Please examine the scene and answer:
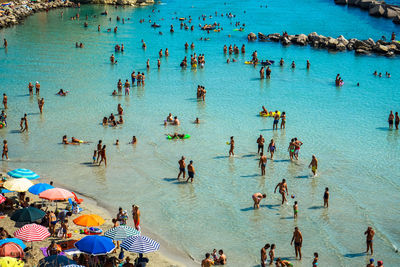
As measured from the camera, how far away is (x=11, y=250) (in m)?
13.9

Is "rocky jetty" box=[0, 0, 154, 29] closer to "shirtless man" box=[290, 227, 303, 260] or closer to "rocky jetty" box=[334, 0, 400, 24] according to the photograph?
"rocky jetty" box=[334, 0, 400, 24]

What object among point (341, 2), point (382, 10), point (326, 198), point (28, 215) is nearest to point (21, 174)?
point (28, 215)

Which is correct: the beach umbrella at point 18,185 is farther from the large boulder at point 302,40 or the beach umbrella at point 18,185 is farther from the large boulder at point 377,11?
the large boulder at point 377,11

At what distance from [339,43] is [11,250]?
4390 centimetres

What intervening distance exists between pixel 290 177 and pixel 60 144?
11724 mm

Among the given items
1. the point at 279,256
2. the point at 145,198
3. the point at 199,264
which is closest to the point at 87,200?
the point at 145,198

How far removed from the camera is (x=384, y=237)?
17781 millimetres

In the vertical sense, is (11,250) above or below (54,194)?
below

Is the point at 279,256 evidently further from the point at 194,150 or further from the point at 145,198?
the point at 194,150

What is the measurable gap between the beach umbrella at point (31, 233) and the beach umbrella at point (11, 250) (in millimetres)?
374

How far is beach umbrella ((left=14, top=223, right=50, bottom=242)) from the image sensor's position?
570 inches

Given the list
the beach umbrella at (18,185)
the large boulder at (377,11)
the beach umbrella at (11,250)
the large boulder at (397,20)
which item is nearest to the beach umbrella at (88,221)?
the beach umbrella at (18,185)

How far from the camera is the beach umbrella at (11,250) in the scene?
1373cm

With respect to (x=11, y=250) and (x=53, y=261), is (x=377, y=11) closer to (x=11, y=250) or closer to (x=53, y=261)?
(x=11, y=250)
